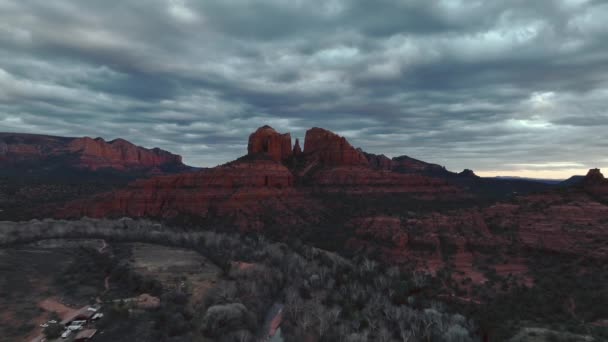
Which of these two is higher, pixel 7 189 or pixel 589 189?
pixel 589 189

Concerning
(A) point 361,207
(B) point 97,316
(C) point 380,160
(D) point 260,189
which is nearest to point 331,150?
(A) point 361,207

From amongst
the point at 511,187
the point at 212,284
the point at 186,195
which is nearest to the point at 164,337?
the point at 212,284

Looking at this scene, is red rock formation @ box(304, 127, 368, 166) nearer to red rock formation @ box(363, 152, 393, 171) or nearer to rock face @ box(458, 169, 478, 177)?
red rock formation @ box(363, 152, 393, 171)

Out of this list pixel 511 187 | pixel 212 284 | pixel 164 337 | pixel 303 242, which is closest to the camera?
pixel 164 337

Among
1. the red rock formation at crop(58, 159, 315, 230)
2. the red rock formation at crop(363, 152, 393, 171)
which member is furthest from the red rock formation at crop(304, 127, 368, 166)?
the red rock formation at crop(363, 152, 393, 171)

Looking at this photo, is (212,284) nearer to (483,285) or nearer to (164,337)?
(164,337)

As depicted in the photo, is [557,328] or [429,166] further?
[429,166]

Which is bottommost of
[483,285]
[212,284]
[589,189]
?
[212,284]
